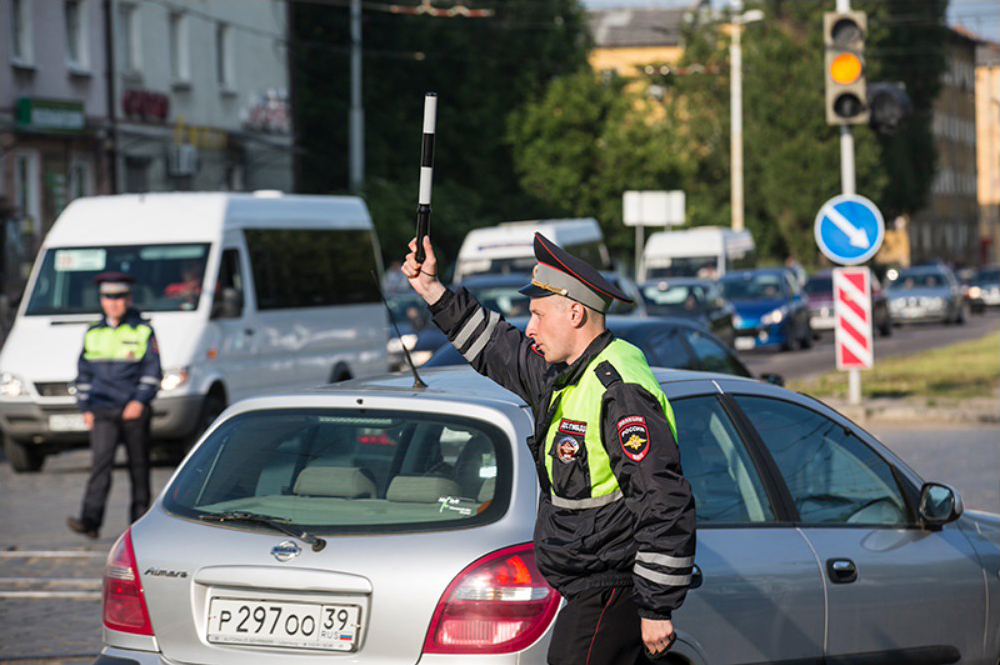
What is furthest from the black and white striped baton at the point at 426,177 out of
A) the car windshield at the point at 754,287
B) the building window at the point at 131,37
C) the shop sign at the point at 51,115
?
the building window at the point at 131,37

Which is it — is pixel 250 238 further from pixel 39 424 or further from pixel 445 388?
pixel 445 388

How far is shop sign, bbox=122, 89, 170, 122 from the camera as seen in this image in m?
36.7

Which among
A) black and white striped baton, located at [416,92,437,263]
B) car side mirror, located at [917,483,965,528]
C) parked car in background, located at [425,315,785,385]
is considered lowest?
parked car in background, located at [425,315,785,385]

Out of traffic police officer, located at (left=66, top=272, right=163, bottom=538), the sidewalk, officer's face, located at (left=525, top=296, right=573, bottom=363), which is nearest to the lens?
officer's face, located at (left=525, top=296, right=573, bottom=363)

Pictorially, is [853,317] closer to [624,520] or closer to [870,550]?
[870,550]

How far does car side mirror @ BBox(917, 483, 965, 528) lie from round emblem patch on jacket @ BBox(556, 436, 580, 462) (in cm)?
210

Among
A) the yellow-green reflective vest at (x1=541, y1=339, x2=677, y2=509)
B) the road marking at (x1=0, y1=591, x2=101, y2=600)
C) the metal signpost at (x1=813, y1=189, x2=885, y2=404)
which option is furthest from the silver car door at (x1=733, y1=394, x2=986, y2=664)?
the metal signpost at (x1=813, y1=189, x2=885, y2=404)

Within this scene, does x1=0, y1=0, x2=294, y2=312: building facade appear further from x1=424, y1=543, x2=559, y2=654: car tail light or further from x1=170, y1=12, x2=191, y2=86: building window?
x1=424, y1=543, x2=559, y2=654: car tail light

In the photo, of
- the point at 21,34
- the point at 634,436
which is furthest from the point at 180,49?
the point at 634,436

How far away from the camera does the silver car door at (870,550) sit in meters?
5.99

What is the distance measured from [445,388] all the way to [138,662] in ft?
4.00

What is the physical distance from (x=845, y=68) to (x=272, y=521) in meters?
13.7

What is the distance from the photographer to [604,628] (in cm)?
466

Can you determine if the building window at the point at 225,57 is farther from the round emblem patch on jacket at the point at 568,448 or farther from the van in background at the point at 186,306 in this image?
the round emblem patch on jacket at the point at 568,448
